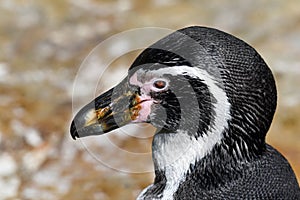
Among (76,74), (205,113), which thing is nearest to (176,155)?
(205,113)

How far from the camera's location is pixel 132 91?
1960 millimetres

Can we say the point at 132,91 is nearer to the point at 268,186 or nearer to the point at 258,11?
the point at 268,186

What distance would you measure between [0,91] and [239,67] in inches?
76.5

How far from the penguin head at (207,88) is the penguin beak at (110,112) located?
2 centimetres

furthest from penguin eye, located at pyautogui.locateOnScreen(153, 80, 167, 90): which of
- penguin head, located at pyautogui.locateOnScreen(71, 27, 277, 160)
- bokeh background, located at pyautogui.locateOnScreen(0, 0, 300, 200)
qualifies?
bokeh background, located at pyautogui.locateOnScreen(0, 0, 300, 200)

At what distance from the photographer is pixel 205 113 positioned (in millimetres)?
1860

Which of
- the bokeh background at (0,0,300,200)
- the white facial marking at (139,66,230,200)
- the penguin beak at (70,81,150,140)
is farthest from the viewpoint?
the bokeh background at (0,0,300,200)

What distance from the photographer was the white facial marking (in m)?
1.84

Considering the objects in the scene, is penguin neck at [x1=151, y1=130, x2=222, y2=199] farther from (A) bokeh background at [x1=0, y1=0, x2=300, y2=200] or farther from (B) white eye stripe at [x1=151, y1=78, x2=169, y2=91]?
(A) bokeh background at [x1=0, y1=0, x2=300, y2=200]

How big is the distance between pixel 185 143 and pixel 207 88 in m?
0.16

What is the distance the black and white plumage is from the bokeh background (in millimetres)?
1107

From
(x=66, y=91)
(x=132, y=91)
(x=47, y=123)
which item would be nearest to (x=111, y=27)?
(x=66, y=91)

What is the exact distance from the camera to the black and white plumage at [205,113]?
184 centimetres

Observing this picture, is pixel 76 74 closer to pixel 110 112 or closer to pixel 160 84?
pixel 110 112
